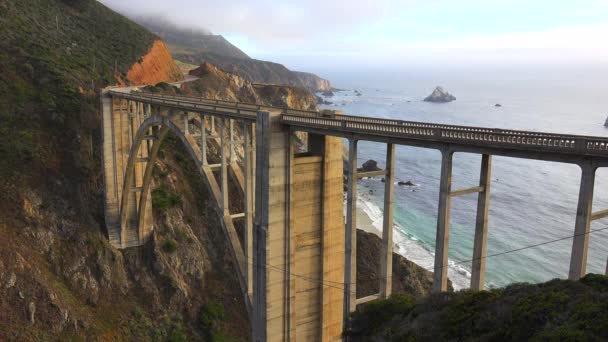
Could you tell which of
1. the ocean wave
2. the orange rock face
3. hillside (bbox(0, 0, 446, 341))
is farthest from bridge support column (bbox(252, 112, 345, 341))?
the orange rock face

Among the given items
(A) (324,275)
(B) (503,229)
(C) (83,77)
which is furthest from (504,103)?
(A) (324,275)

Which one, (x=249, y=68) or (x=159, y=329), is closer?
(x=159, y=329)

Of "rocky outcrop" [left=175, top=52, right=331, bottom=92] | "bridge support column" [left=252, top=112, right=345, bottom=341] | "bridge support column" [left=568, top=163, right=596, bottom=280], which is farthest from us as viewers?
"rocky outcrop" [left=175, top=52, right=331, bottom=92]

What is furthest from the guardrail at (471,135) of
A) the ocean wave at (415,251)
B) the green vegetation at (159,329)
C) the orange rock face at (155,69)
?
the orange rock face at (155,69)

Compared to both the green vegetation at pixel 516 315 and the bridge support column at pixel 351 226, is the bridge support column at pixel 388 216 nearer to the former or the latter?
the bridge support column at pixel 351 226

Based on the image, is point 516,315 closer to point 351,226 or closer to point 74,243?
point 351,226

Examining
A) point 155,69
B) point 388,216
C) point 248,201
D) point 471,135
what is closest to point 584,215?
point 471,135

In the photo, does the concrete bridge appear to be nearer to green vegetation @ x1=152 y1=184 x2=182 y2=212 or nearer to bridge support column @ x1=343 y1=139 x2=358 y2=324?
bridge support column @ x1=343 y1=139 x2=358 y2=324
